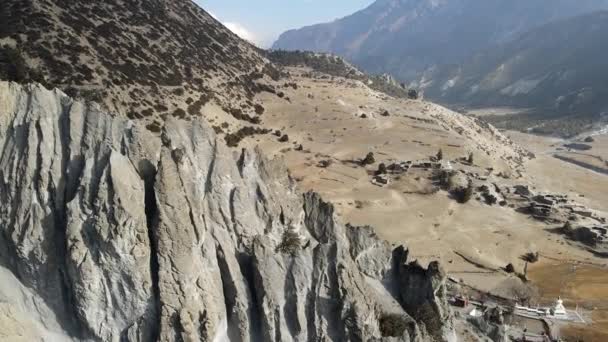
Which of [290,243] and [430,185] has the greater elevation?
[290,243]

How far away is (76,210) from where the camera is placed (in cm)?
1695

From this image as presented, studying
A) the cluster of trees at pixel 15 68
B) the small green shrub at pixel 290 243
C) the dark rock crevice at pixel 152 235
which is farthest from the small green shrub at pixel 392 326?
the cluster of trees at pixel 15 68

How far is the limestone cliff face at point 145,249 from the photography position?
17.0 meters

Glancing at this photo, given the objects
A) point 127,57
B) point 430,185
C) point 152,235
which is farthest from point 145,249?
point 127,57

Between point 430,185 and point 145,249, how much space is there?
5874 centimetres

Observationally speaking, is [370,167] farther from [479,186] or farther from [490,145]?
[490,145]

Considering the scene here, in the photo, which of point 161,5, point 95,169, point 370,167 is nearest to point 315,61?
point 161,5

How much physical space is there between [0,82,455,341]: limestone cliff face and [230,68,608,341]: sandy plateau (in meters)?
29.0

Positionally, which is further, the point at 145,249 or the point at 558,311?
the point at 558,311

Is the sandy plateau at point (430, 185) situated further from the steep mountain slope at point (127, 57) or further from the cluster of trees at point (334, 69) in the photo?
the cluster of trees at point (334, 69)

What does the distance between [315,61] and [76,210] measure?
18527 cm

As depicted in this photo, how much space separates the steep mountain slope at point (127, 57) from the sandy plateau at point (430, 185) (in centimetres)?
1205

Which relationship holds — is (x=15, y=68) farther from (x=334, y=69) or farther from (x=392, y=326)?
(x=334, y=69)

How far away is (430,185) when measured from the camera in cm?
7112
